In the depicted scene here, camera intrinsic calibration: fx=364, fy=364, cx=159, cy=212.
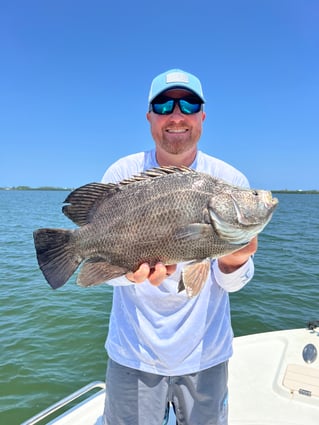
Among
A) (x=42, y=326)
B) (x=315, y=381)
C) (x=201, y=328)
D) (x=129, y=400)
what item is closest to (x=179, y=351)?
(x=201, y=328)

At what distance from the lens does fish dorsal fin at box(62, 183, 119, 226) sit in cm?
270

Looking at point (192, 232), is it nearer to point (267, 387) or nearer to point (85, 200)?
point (85, 200)

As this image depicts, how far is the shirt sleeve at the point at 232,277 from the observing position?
2807mm

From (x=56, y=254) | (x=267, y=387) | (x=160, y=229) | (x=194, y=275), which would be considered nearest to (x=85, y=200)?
(x=56, y=254)

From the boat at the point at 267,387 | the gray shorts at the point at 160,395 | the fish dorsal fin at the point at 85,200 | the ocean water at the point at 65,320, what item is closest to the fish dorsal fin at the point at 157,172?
the fish dorsal fin at the point at 85,200

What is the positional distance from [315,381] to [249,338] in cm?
129

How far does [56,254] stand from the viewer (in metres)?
2.64

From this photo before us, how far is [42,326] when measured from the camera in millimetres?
9195

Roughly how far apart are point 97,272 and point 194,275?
688 mm

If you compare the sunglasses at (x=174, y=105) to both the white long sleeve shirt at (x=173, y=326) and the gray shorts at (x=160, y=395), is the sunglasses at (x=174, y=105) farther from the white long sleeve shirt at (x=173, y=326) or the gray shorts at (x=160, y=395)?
the gray shorts at (x=160, y=395)

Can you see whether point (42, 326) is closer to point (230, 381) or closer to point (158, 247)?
point (230, 381)

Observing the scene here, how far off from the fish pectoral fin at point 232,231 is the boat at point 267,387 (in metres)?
2.43

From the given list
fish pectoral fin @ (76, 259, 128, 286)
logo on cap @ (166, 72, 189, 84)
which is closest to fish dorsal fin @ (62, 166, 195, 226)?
fish pectoral fin @ (76, 259, 128, 286)

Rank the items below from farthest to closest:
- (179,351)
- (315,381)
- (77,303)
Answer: (77,303), (315,381), (179,351)
